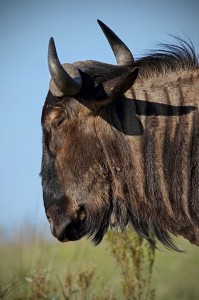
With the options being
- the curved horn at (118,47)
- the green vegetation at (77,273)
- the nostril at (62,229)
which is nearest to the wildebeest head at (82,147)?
the nostril at (62,229)

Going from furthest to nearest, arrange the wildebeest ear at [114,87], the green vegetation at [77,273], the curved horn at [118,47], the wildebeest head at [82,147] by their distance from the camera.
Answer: the green vegetation at [77,273] < the curved horn at [118,47] < the wildebeest head at [82,147] < the wildebeest ear at [114,87]

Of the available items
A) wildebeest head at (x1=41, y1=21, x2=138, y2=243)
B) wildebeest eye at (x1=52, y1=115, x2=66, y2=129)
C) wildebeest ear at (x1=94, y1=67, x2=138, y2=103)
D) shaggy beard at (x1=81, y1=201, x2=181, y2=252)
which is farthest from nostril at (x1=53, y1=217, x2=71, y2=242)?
wildebeest ear at (x1=94, y1=67, x2=138, y2=103)

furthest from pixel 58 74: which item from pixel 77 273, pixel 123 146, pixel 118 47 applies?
pixel 77 273

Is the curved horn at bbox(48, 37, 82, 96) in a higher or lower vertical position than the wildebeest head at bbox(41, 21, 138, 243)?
higher

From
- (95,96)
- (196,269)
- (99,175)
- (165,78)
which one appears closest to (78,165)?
(99,175)

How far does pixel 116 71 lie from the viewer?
6863 millimetres

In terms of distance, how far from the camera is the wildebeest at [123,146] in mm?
6477

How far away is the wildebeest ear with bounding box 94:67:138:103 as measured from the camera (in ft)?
20.7

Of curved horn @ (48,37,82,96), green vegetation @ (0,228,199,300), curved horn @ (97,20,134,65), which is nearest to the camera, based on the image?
curved horn @ (48,37,82,96)

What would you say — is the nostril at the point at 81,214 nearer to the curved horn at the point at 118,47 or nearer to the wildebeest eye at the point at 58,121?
the wildebeest eye at the point at 58,121

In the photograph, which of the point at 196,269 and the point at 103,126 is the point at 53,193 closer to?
the point at 103,126

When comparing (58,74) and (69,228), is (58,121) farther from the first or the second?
(69,228)

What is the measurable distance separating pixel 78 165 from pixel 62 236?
2.27ft

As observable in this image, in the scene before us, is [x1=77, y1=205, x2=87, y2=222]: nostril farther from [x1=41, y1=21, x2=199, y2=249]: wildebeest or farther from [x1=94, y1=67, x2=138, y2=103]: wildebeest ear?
[x1=94, y1=67, x2=138, y2=103]: wildebeest ear
